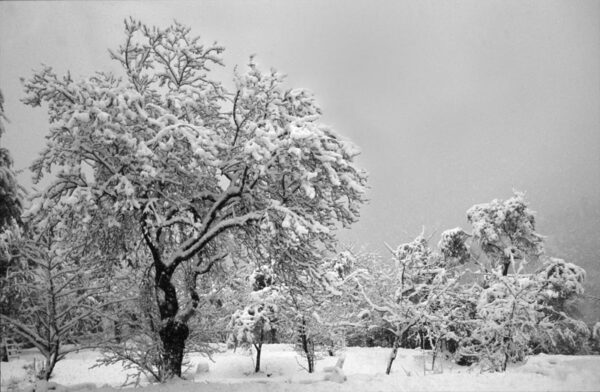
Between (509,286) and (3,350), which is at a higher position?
(509,286)

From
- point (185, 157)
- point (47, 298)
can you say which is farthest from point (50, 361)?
point (185, 157)

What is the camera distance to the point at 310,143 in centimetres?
726

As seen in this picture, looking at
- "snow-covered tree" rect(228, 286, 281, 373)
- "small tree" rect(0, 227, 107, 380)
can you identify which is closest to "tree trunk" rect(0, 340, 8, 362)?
"small tree" rect(0, 227, 107, 380)

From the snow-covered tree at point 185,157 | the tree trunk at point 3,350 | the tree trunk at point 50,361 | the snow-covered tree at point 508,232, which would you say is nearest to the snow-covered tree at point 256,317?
the tree trunk at point 3,350

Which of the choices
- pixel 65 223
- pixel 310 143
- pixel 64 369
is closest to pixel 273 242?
pixel 310 143

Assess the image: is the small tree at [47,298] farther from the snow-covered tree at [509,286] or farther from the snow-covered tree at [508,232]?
the snow-covered tree at [508,232]

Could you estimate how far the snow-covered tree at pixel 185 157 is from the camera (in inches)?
292

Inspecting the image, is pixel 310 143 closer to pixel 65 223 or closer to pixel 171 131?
pixel 171 131

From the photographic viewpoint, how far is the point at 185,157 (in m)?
9.06

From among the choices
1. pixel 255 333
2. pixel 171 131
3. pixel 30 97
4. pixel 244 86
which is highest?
pixel 244 86

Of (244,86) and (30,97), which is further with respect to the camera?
(244,86)

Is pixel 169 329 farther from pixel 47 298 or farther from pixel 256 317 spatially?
pixel 256 317

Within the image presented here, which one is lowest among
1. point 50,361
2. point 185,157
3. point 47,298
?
point 50,361

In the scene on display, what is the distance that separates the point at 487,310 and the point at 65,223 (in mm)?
14622
